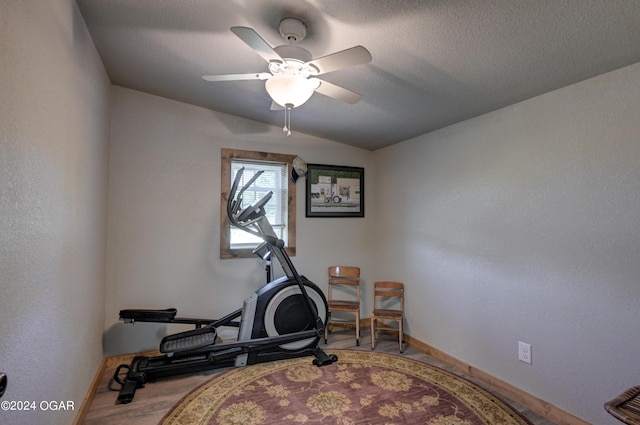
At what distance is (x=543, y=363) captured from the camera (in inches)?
86.4

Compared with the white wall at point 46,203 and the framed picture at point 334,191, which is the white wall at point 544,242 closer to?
the framed picture at point 334,191

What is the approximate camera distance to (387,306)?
3732mm

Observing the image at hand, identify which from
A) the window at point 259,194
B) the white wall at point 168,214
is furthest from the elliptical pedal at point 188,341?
the window at point 259,194

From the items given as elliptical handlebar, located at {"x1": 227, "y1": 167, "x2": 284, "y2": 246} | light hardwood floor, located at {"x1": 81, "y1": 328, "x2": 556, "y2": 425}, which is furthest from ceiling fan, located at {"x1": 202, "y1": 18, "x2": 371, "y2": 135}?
light hardwood floor, located at {"x1": 81, "y1": 328, "x2": 556, "y2": 425}

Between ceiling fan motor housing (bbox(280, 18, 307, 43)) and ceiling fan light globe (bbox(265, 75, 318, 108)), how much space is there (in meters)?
0.24

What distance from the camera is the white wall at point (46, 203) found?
3.66ft

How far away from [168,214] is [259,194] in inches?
37.2

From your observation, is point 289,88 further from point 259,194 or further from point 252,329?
point 252,329

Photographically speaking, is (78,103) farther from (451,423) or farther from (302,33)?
(451,423)

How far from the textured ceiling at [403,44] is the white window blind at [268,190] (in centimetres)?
92

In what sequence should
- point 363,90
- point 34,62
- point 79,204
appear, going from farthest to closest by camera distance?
point 363,90 → point 79,204 → point 34,62

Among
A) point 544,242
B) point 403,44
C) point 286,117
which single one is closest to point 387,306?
point 544,242

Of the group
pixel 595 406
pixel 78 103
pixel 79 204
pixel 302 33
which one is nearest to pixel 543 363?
pixel 595 406

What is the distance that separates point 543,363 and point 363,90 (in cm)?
235
